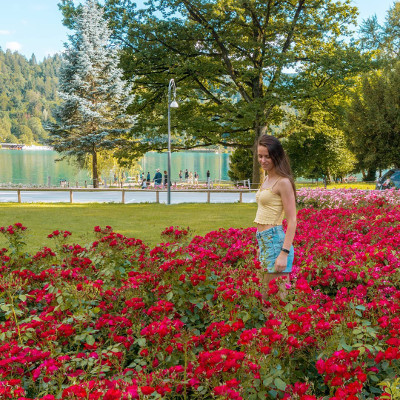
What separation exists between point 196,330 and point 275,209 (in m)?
1.33

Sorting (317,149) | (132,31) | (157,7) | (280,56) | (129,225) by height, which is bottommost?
(129,225)

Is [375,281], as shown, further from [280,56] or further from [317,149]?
[317,149]

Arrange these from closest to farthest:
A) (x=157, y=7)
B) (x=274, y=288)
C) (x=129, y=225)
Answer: (x=274, y=288), (x=129, y=225), (x=157, y=7)

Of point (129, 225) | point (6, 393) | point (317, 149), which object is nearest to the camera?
point (6, 393)

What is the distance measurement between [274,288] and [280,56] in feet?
63.6

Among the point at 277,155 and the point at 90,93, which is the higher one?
the point at 90,93

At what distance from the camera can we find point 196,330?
355cm

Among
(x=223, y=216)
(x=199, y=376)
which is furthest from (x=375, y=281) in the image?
(x=223, y=216)

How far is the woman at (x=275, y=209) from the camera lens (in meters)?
3.78

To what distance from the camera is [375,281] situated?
14.7 feet

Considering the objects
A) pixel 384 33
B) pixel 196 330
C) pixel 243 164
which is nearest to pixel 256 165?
pixel 243 164

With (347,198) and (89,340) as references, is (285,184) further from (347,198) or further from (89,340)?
(347,198)

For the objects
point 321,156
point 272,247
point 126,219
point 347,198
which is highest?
point 321,156

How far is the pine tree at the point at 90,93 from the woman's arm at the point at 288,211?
28784 millimetres
